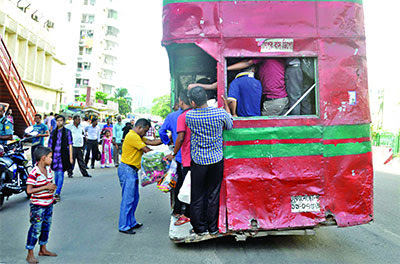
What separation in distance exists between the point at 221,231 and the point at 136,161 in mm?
1580

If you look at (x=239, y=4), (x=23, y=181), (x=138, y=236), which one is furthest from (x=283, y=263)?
(x=23, y=181)

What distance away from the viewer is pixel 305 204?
360 centimetres

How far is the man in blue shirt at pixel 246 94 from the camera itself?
3.83 metres

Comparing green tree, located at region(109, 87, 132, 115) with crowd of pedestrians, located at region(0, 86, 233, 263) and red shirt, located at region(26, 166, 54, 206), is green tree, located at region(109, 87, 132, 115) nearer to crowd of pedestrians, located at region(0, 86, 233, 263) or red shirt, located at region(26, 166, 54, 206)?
crowd of pedestrians, located at region(0, 86, 233, 263)

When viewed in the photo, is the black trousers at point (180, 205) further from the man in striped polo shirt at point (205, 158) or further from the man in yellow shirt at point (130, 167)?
the man in striped polo shirt at point (205, 158)

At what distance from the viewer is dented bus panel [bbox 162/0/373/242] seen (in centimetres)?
358

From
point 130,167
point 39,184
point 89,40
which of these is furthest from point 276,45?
point 89,40

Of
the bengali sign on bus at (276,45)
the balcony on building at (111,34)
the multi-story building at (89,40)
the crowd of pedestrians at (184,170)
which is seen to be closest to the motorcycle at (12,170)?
the crowd of pedestrians at (184,170)

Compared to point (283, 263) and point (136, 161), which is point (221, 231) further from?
point (136, 161)

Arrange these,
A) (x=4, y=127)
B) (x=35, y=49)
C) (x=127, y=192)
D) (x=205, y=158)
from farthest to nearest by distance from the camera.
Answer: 1. (x=35, y=49)
2. (x=4, y=127)
3. (x=127, y=192)
4. (x=205, y=158)

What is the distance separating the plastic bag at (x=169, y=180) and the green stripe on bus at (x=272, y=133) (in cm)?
97

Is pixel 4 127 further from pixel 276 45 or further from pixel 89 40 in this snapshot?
pixel 89 40

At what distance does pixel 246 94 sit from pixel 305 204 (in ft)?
4.86

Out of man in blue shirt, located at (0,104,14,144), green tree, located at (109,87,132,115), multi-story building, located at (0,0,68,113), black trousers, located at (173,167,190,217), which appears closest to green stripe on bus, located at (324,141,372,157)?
black trousers, located at (173,167,190,217)
